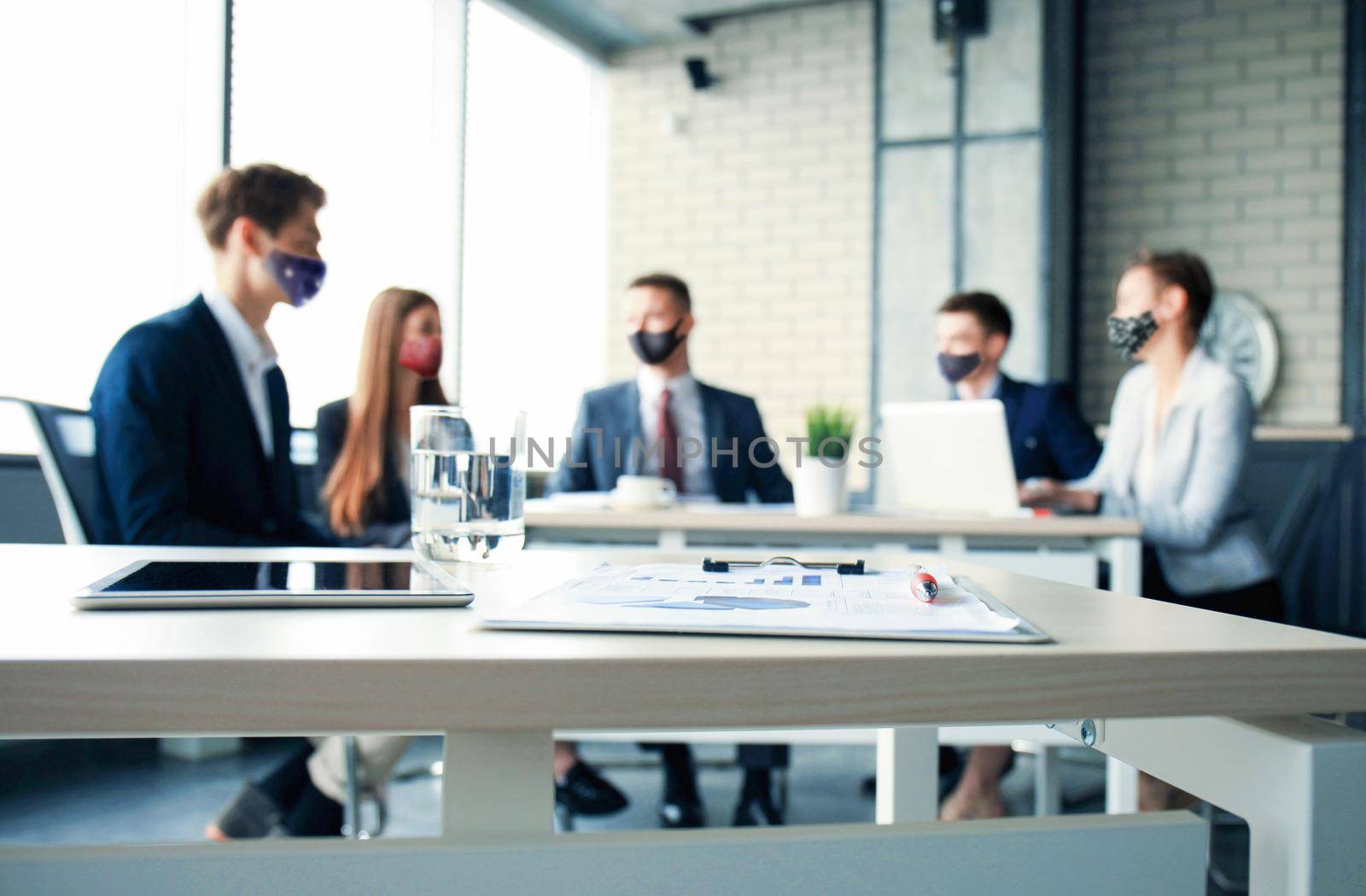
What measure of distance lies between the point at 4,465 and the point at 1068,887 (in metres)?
2.81

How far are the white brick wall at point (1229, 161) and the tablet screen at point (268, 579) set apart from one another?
449 cm

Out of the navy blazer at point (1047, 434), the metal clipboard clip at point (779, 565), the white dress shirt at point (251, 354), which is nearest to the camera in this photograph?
the metal clipboard clip at point (779, 565)

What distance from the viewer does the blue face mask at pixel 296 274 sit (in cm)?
225

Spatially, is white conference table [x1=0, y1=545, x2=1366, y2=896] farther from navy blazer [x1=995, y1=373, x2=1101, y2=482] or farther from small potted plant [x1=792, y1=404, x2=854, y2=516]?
navy blazer [x1=995, y1=373, x2=1101, y2=482]

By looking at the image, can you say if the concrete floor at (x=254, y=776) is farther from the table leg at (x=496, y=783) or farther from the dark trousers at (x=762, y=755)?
the table leg at (x=496, y=783)

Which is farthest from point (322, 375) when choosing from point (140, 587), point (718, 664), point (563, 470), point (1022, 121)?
point (718, 664)

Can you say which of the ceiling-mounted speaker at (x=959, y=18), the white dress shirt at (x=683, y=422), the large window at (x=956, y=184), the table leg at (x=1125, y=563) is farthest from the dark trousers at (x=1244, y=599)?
the ceiling-mounted speaker at (x=959, y=18)

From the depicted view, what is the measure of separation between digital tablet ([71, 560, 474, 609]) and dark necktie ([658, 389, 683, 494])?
7.58ft

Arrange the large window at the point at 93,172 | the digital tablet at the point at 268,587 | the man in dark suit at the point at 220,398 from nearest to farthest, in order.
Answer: the digital tablet at the point at 268,587, the man in dark suit at the point at 220,398, the large window at the point at 93,172

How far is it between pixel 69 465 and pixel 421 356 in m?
1.13

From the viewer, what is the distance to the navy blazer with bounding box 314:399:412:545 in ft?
8.05

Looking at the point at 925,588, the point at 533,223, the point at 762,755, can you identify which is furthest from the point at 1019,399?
the point at 925,588

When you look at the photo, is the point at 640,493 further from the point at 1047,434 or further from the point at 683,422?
the point at 1047,434

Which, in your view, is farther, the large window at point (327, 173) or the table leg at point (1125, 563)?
the large window at point (327, 173)
